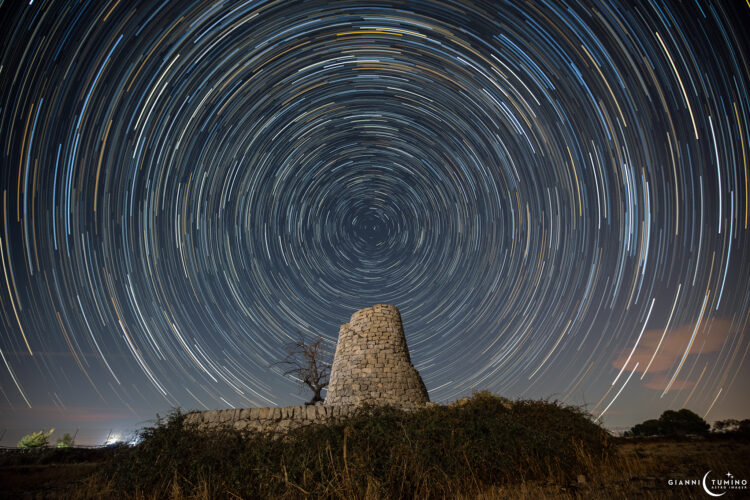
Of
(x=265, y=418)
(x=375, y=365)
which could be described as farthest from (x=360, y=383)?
(x=265, y=418)

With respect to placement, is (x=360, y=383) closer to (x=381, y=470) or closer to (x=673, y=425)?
(x=381, y=470)

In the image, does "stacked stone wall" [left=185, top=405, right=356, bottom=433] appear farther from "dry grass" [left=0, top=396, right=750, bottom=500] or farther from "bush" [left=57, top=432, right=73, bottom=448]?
"bush" [left=57, top=432, right=73, bottom=448]

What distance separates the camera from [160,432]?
26.9ft

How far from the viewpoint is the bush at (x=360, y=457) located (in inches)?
227

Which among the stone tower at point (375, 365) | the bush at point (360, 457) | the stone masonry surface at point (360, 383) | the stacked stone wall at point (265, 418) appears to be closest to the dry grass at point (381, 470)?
the bush at point (360, 457)

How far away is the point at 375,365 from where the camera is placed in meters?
13.7

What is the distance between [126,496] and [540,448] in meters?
9.02

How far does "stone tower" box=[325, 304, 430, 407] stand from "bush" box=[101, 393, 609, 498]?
3602 millimetres

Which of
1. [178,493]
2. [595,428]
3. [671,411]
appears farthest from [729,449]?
[671,411]

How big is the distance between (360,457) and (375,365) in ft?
25.7

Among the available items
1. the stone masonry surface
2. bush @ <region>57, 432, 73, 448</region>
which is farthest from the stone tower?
bush @ <region>57, 432, 73, 448</region>

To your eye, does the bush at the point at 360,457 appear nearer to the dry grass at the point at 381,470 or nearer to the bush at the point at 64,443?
the dry grass at the point at 381,470

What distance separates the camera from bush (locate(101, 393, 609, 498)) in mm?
5762

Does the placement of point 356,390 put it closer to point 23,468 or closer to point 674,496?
point 674,496
